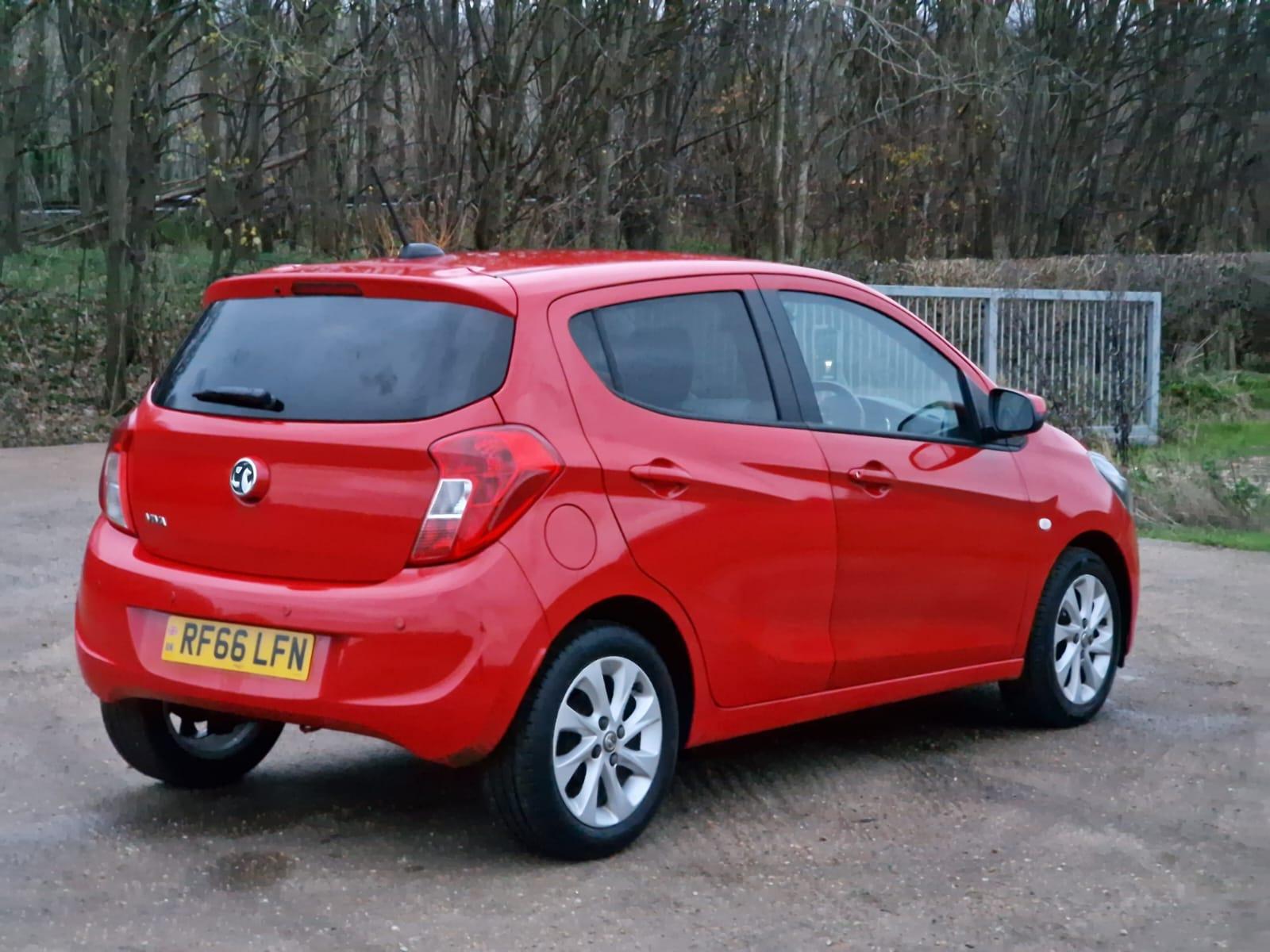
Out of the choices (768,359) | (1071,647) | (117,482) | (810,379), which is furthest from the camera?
(1071,647)

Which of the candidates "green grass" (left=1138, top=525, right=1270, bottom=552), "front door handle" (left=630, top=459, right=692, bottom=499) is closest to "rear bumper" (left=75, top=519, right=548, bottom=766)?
"front door handle" (left=630, top=459, right=692, bottom=499)

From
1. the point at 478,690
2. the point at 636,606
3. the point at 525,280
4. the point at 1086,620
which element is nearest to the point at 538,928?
the point at 478,690

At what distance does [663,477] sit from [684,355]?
1.53 ft

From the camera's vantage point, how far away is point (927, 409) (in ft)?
20.7

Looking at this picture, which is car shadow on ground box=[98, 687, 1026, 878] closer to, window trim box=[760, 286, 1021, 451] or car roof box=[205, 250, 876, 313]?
window trim box=[760, 286, 1021, 451]

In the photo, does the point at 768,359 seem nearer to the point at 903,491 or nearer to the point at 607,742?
the point at 903,491

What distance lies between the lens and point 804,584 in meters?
5.62

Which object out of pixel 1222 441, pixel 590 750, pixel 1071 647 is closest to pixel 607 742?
pixel 590 750

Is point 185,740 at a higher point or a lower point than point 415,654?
lower

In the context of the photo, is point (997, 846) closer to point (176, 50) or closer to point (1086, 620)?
point (1086, 620)

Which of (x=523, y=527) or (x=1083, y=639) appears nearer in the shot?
(x=523, y=527)

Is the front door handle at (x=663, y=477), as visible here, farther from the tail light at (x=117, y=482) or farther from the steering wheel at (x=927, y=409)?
the tail light at (x=117, y=482)

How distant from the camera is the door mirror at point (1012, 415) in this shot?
21.0 ft

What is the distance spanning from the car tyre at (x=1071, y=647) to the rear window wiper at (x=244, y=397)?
3.00 m
